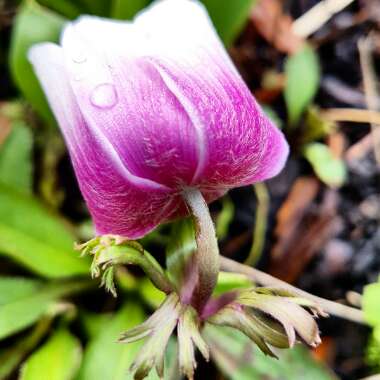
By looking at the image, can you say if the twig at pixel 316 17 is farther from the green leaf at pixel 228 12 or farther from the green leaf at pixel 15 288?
the green leaf at pixel 15 288

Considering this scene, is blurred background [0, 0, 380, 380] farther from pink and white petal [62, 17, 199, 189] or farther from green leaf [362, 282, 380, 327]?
pink and white petal [62, 17, 199, 189]

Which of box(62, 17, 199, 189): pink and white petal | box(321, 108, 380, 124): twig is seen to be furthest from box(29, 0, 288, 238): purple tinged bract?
box(321, 108, 380, 124): twig

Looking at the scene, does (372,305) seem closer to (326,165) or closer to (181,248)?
(181,248)

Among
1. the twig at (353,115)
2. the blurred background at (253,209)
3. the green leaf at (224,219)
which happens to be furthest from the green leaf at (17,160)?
the twig at (353,115)

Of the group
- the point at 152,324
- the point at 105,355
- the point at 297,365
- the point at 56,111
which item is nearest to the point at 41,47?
the point at 56,111

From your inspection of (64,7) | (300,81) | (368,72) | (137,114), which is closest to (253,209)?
(300,81)

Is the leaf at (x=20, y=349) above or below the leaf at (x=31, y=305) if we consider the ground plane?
below
